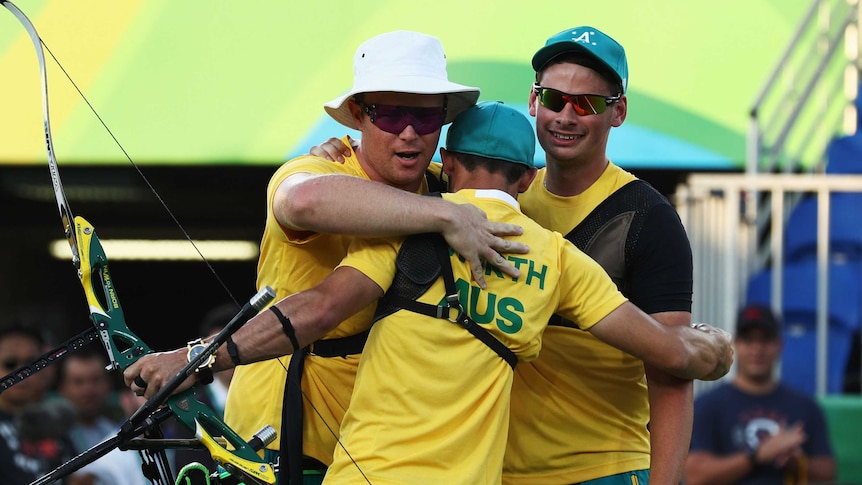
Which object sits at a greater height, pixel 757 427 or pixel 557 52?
pixel 557 52

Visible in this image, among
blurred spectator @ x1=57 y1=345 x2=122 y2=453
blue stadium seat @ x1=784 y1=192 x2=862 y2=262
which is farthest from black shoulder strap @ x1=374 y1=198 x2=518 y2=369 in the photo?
blurred spectator @ x1=57 y1=345 x2=122 y2=453

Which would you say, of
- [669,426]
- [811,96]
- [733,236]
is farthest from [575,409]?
[811,96]

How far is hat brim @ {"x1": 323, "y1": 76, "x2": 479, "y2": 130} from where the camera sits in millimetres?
3352

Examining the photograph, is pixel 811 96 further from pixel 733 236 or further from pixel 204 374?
pixel 204 374

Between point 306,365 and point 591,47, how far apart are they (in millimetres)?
1207

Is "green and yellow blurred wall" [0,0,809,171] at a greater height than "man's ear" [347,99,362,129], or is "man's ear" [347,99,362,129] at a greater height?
"green and yellow blurred wall" [0,0,809,171]

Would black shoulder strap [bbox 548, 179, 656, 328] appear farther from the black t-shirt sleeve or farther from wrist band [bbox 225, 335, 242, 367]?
wrist band [bbox 225, 335, 242, 367]

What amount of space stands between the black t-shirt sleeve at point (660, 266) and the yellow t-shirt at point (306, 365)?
2.13 ft

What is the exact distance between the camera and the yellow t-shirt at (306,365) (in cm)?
345

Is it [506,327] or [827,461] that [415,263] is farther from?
[827,461]

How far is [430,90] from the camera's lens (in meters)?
3.36

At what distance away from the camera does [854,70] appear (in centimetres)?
840

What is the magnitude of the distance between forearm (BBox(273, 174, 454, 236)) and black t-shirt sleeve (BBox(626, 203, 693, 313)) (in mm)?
760

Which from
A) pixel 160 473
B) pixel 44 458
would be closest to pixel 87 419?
pixel 44 458
